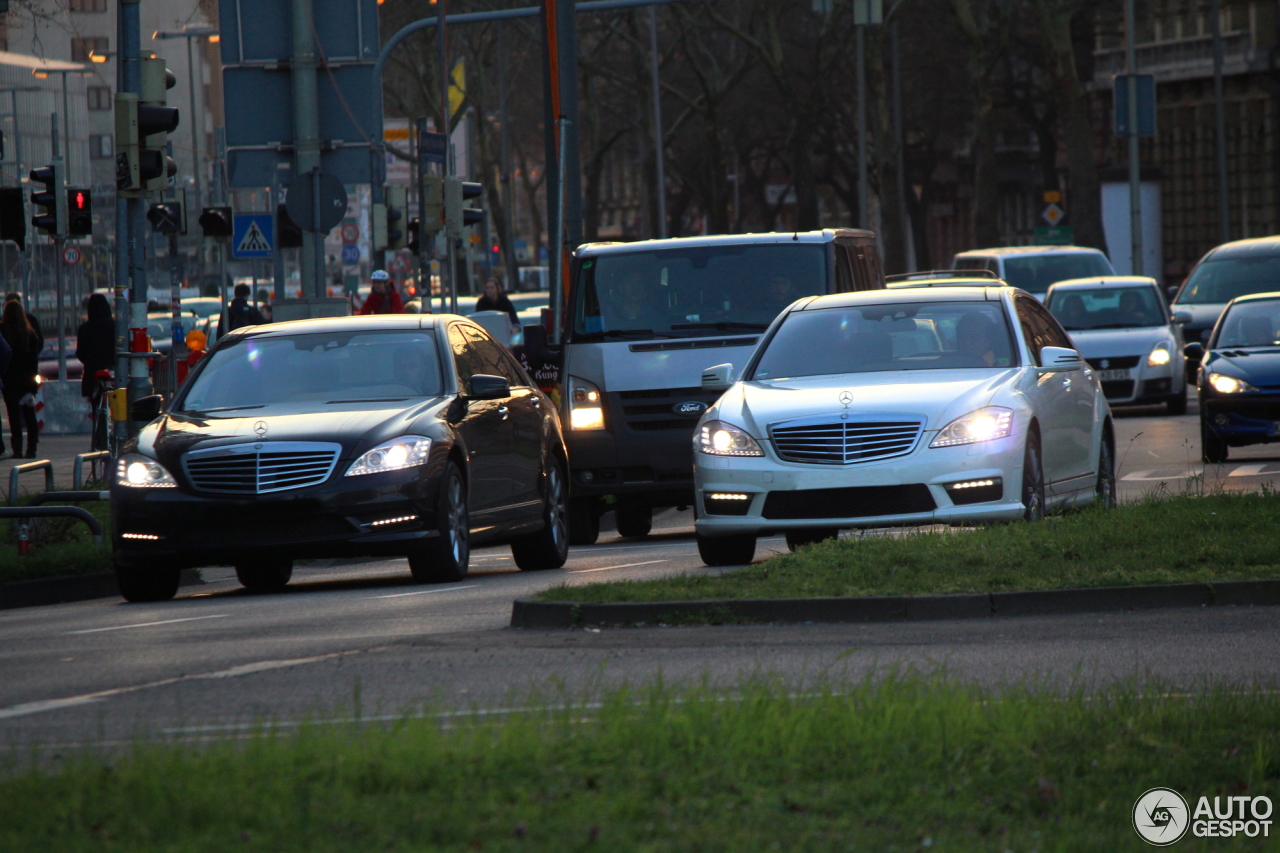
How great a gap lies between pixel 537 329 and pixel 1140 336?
1358cm

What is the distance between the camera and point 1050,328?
14977 mm

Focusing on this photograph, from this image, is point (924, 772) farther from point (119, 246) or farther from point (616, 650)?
point (119, 246)

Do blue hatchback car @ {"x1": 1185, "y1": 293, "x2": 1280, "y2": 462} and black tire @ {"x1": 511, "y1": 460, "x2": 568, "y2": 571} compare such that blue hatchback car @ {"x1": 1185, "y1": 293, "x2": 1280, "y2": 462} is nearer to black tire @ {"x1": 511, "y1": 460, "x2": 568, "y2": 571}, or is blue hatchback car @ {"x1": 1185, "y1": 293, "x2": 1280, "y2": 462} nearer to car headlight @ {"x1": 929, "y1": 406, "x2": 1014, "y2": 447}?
black tire @ {"x1": 511, "y1": 460, "x2": 568, "y2": 571}

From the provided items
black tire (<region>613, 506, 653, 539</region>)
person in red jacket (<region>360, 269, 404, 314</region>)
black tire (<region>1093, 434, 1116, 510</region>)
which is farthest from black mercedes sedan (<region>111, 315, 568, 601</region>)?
person in red jacket (<region>360, 269, 404, 314</region>)

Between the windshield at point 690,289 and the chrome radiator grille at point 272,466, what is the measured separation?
4.26 meters

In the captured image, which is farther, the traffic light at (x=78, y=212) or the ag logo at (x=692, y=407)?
A: the traffic light at (x=78, y=212)

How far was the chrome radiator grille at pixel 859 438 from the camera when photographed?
40.9ft

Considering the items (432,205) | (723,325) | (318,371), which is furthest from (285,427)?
(432,205)

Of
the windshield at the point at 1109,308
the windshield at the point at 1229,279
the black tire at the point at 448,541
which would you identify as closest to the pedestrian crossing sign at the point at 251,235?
the windshield at the point at 1109,308

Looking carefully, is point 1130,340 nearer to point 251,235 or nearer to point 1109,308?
point 1109,308

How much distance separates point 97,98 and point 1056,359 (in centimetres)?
10061

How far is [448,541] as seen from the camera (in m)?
12.9

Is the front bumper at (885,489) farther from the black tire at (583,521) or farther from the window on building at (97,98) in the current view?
the window on building at (97,98)

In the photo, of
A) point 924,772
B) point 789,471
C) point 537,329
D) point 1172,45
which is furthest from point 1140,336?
point 1172,45
